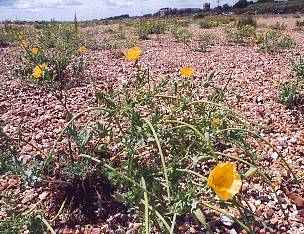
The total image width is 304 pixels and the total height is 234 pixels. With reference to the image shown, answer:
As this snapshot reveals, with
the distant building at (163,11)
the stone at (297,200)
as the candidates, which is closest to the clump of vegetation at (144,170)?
the stone at (297,200)

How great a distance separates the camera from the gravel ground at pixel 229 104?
6.07 feet

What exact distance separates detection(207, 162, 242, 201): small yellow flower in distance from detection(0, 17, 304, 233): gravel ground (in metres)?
0.48

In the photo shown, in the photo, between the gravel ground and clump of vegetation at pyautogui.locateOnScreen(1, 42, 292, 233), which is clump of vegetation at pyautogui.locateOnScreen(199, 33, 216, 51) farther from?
clump of vegetation at pyautogui.locateOnScreen(1, 42, 292, 233)

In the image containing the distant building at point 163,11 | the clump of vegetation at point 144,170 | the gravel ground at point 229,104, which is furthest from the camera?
the distant building at point 163,11

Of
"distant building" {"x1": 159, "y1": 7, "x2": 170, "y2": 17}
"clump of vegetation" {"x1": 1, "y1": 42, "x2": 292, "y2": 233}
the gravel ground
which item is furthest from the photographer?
"distant building" {"x1": 159, "y1": 7, "x2": 170, "y2": 17}

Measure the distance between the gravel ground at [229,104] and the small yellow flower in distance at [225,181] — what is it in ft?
1.57

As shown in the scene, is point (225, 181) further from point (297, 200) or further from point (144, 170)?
point (297, 200)

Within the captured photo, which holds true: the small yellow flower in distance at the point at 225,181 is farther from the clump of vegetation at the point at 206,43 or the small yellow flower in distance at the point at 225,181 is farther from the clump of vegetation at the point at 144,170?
the clump of vegetation at the point at 206,43

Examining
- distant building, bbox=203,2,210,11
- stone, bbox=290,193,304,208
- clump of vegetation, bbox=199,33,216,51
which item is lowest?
stone, bbox=290,193,304,208

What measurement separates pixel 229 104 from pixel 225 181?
6.03ft

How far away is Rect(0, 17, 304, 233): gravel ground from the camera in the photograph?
1.85m

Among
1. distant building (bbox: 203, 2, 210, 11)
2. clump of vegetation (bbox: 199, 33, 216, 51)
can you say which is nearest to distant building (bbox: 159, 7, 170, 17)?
distant building (bbox: 203, 2, 210, 11)

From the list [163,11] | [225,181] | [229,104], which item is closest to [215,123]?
[225,181]

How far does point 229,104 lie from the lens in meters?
3.03
